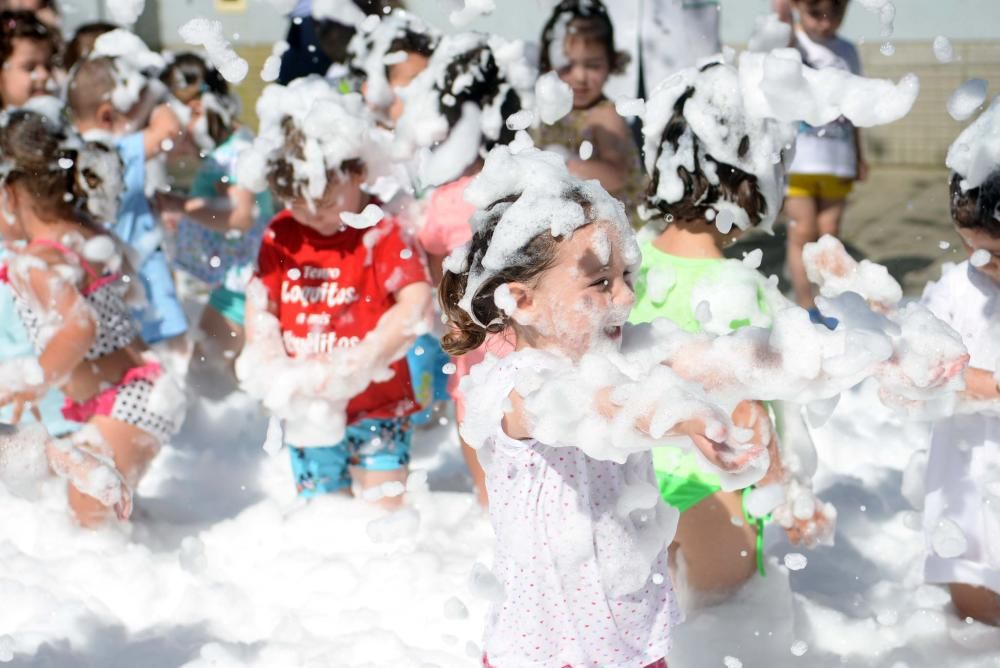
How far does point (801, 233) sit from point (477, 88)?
2.13 m

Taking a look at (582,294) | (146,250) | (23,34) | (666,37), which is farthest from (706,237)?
(23,34)

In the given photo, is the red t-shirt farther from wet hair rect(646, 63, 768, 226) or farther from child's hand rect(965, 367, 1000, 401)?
child's hand rect(965, 367, 1000, 401)

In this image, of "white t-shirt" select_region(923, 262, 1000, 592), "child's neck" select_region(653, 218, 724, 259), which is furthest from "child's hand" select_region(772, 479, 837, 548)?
"child's neck" select_region(653, 218, 724, 259)

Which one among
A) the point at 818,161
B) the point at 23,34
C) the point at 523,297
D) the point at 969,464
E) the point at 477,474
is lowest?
the point at 477,474

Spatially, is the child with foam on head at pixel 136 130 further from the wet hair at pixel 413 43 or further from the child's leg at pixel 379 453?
the child's leg at pixel 379 453

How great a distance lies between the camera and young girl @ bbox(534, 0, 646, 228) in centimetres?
417

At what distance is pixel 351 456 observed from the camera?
3.40 metres

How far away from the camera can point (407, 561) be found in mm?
3025

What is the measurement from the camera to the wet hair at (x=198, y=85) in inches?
189

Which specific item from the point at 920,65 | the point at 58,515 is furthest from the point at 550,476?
the point at 920,65

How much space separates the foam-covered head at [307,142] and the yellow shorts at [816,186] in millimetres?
2312

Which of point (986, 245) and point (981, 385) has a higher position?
point (986, 245)

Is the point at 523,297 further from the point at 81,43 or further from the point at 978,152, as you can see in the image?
the point at 81,43

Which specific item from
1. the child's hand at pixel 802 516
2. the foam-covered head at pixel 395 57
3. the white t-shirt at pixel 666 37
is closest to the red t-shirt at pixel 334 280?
the foam-covered head at pixel 395 57
